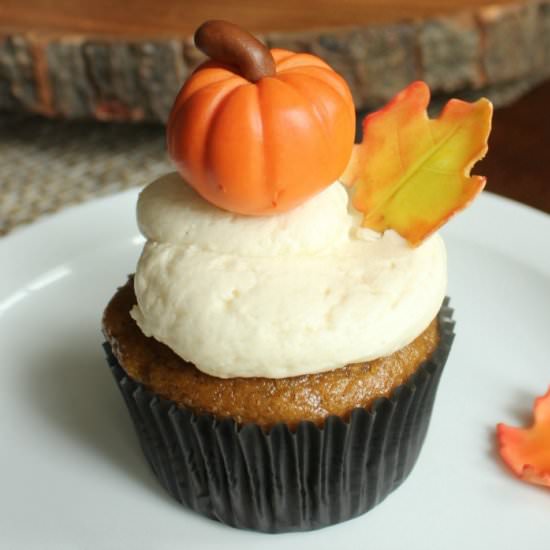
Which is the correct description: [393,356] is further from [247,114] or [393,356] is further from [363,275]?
[247,114]

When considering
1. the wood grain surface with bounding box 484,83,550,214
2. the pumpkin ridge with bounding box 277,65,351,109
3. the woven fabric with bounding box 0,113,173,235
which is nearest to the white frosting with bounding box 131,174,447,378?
the pumpkin ridge with bounding box 277,65,351,109

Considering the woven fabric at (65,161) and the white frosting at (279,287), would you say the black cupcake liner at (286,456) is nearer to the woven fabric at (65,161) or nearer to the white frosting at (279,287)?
the white frosting at (279,287)

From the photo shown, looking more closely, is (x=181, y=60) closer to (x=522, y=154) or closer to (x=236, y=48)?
(x=522, y=154)

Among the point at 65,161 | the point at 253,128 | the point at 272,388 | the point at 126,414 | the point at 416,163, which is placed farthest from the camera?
the point at 65,161

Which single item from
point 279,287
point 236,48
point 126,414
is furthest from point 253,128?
point 126,414

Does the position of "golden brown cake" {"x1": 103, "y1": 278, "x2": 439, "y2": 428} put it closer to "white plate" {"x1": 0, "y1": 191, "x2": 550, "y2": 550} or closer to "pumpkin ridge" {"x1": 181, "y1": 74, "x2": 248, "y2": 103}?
"white plate" {"x1": 0, "y1": 191, "x2": 550, "y2": 550}

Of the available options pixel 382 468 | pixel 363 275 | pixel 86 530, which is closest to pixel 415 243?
pixel 363 275
